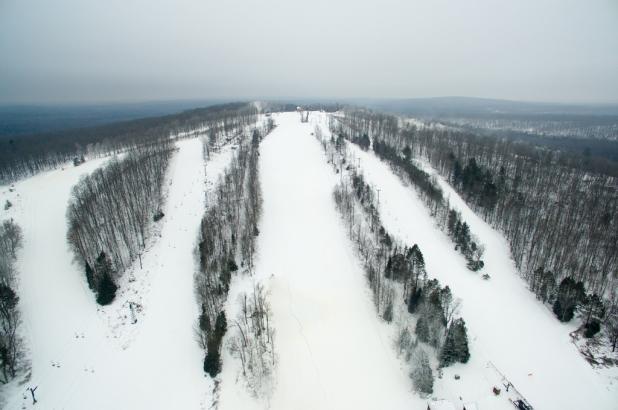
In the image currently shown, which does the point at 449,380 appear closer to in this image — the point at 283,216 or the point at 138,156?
the point at 283,216

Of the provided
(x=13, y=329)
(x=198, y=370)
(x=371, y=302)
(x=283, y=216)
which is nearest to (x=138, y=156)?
(x=283, y=216)

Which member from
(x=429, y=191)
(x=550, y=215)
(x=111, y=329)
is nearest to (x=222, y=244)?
(x=111, y=329)

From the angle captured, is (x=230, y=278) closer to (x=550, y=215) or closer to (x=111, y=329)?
(x=111, y=329)

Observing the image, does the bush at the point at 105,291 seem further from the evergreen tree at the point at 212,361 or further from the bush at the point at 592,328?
the bush at the point at 592,328

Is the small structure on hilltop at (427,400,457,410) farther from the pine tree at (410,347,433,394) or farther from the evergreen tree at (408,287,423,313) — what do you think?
the evergreen tree at (408,287,423,313)

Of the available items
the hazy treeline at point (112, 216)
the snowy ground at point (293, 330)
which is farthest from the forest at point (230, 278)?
the hazy treeline at point (112, 216)

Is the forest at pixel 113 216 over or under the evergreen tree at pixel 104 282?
over
